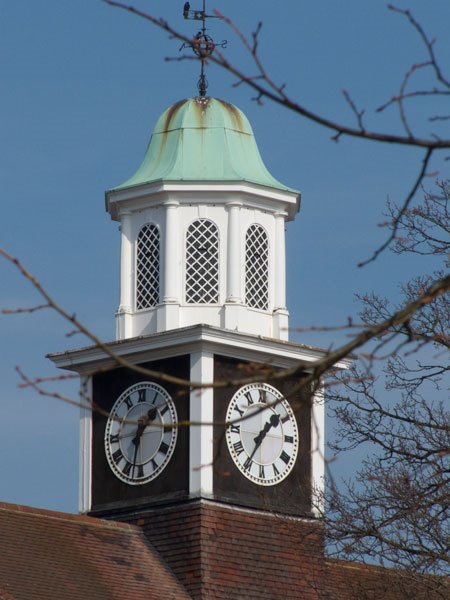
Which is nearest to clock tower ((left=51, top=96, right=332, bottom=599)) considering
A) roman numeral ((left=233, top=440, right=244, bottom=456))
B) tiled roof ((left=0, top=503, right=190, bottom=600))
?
roman numeral ((left=233, top=440, right=244, bottom=456))

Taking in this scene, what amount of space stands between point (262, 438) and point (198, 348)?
68.8 inches

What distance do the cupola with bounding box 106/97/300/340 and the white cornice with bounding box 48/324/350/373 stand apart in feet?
1.34

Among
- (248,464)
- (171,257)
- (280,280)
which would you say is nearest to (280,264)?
(280,280)

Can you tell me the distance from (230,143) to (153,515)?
567 centimetres

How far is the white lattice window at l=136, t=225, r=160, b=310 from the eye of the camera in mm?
26891

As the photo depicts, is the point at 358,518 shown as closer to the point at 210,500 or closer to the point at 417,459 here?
the point at 417,459

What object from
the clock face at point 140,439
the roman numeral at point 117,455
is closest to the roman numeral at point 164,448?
the clock face at point 140,439

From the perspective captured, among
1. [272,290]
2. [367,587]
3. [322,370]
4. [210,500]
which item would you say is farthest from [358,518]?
[322,370]

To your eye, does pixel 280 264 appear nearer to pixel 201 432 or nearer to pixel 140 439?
pixel 201 432

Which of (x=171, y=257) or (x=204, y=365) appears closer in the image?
(x=204, y=365)

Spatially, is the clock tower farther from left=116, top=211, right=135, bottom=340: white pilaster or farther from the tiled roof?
the tiled roof

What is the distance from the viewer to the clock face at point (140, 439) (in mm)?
26016

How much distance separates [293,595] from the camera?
25.9 meters

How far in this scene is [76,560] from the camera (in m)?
24.8
